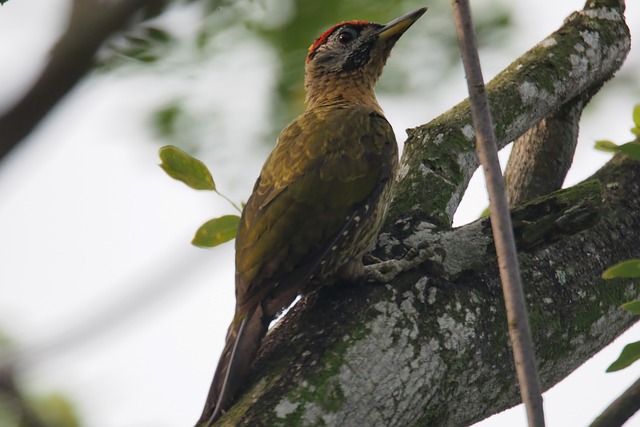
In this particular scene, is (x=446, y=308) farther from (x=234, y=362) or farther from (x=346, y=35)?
(x=346, y=35)

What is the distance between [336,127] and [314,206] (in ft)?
1.95

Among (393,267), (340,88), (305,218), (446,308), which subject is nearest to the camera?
(446,308)

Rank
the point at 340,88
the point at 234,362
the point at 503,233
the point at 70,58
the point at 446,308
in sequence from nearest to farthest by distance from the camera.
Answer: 1. the point at 70,58
2. the point at 503,233
3. the point at 234,362
4. the point at 446,308
5. the point at 340,88

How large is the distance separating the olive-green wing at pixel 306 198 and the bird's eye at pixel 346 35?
0.88m

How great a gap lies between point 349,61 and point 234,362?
7.62 feet

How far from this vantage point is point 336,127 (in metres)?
4.02

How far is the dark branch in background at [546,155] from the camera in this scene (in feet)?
15.8

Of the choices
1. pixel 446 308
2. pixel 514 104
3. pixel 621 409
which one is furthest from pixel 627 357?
pixel 514 104

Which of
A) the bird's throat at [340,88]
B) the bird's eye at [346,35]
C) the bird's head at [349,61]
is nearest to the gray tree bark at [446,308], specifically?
the bird's throat at [340,88]

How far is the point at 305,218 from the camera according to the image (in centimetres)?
350

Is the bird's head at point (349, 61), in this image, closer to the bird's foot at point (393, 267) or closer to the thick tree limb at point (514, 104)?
the thick tree limb at point (514, 104)

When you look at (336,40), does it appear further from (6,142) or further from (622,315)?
(6,142)

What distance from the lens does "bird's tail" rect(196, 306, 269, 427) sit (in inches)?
117

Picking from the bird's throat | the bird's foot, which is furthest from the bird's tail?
the bird's throat
